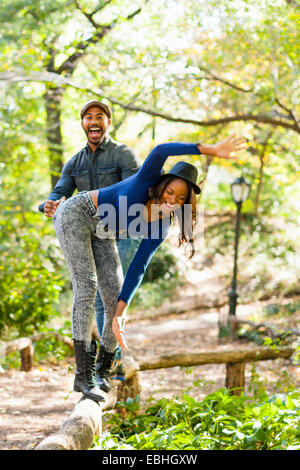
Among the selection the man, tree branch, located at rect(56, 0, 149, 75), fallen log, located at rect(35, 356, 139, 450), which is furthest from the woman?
tree branch, located at rect(56, 0, 149, 75)

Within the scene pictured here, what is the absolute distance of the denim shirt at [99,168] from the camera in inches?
116

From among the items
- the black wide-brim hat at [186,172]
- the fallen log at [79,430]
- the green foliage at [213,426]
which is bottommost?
the green foliage at [213,426]

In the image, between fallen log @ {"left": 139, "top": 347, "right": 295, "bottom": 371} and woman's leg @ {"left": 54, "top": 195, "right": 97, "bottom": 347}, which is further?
fallen log @ {"left": 139, "top": 347, "right": 295, "bottom": 371}

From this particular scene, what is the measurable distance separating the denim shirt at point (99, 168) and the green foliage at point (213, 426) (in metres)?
1.58

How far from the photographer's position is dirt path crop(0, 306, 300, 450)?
400 centimetres

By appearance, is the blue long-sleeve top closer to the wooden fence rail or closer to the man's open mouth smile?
the man's open mouth smile

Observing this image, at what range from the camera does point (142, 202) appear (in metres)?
2.49

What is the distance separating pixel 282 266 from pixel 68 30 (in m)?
6.84

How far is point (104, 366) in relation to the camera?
293 centimetres

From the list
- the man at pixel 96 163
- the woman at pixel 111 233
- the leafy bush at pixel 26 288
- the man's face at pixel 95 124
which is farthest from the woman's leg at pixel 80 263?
the leafy bush at pixel 26 288

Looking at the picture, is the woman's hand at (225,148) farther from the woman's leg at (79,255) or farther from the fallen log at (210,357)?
the fallen log at (210,357)

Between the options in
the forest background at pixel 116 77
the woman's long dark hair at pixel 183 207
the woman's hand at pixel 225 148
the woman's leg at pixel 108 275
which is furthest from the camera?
the forest background at pixel 116 77

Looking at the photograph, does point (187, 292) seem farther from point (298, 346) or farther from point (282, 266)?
point (298, 346)

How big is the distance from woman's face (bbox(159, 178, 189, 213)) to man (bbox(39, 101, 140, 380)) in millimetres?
567
